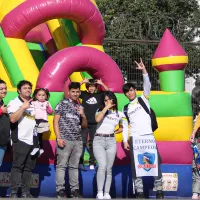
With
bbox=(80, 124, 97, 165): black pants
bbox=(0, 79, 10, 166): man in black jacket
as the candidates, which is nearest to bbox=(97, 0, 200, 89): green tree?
bbox=(80, 124, 97, 165): black pants

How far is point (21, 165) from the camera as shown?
7887 mm

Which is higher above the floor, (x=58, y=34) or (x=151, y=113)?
(x=58, y=34)

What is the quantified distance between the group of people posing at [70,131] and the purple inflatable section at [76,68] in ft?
1.59

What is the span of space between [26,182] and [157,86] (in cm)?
849

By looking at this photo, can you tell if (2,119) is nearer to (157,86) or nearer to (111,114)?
(111,114)

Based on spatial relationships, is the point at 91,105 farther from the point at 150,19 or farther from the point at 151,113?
the point at 150,19

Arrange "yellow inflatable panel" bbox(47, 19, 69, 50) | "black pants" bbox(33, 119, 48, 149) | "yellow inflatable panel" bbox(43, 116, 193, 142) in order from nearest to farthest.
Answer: "black pants" bbox(33, 119, 48, 149) < "yellow inflatable panel" bbox(43, 116, 193, 142) < "yellow inflatable panel" bbox(47, 19, 69, 50)

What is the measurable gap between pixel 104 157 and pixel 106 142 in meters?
0.19

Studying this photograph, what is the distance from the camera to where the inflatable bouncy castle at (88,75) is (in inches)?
337

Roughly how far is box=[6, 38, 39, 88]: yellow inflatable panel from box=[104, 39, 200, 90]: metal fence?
5219 millimetres

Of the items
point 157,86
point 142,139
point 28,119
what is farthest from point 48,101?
point 157,86

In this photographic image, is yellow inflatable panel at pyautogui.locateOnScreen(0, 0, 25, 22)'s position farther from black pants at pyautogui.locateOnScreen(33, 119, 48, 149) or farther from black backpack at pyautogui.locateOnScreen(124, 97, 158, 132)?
black backpack at pyautogui.locateOnScreen(124, 97, 158, 132)

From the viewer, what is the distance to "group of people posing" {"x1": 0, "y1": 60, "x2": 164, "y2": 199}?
7840 millimetres

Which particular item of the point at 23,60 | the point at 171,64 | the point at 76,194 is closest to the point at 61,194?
the point at 76,194
